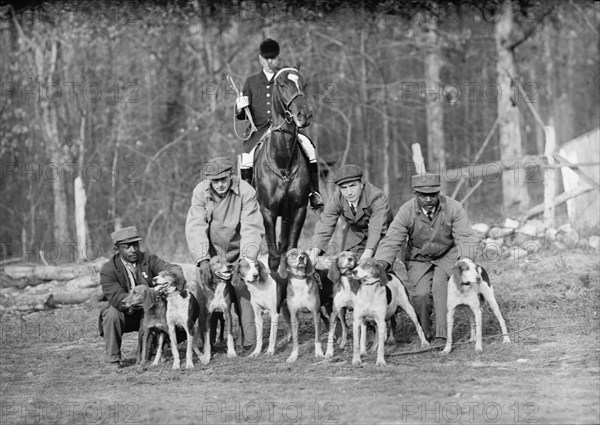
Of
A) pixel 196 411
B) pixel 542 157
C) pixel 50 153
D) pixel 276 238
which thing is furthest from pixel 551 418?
pixel 50 153

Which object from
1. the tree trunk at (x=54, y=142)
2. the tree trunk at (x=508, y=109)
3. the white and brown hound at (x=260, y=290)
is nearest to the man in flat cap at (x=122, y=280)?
the white and brown hound at (x=260, y=290)

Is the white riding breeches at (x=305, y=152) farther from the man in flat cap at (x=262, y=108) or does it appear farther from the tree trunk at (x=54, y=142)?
the tree trunk at (x=54, y=142)

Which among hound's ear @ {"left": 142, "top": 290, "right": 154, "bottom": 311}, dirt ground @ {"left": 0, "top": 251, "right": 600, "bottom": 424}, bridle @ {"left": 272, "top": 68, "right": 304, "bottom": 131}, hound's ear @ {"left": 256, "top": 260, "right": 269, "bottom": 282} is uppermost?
bridle @ {"left": 272, "top": 68, "right": 304, "bottom": 131}

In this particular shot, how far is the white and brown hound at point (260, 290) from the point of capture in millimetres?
8750

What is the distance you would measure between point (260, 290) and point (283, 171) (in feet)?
5.85

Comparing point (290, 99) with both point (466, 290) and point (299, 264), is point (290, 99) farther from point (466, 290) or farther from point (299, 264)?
point (466, 290)

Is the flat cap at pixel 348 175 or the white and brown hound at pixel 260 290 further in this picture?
the flat cap at pixel 348 175

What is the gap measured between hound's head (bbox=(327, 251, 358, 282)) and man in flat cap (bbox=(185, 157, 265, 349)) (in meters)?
1.16

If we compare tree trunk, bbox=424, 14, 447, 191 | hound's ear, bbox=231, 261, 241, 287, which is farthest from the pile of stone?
hound's ear, bbox=231, 261, 241, 287

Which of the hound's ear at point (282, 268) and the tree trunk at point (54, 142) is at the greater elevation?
the tree trunk at point (54, 142)

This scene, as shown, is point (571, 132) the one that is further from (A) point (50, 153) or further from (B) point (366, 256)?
(B) point (366, 256)

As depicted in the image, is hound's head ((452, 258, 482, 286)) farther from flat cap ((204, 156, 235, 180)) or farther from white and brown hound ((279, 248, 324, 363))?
flat cap ((204, 156, 235, 180))

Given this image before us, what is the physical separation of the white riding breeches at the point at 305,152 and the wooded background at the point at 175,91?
27.4 feet

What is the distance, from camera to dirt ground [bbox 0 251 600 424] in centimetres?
662
